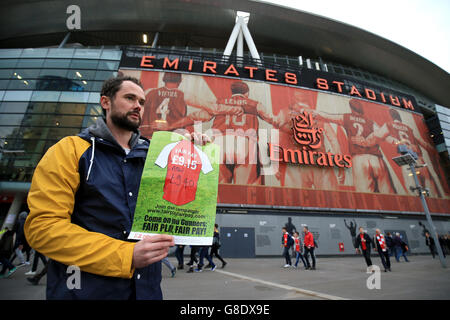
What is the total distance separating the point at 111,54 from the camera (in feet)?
67.3

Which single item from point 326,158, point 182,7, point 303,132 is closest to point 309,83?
point 303,132

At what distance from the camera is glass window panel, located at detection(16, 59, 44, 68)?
19641 mm

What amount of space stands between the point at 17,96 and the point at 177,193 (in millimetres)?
25815

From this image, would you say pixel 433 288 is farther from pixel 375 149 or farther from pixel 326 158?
pixel 375 149

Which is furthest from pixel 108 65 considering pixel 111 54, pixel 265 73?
pixel 265 73

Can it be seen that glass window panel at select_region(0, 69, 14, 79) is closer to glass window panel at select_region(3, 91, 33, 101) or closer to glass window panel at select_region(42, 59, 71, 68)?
glass window panel at select_region(3, 91, 33, 101)

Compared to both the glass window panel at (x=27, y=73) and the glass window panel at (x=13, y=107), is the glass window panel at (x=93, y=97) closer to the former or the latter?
the glass window panel at (x=13, y=107)

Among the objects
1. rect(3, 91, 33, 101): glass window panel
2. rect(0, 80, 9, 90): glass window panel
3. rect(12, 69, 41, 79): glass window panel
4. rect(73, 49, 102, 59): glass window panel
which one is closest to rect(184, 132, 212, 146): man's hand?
rect(3, 91, 33, 101): glass window panel

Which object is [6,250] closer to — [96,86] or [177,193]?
[177,193]

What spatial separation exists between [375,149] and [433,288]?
1870 cm

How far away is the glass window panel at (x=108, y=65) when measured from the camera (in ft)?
64.7

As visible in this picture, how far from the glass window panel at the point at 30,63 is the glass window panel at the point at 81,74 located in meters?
3.53

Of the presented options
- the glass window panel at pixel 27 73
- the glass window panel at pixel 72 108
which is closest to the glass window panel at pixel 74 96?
the glass window panel at pixel 72 108

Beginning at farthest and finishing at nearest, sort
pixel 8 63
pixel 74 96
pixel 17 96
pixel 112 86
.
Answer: pixel 8 63 → pixel 74 96 → pixel 17 96 → pixel 112 86
